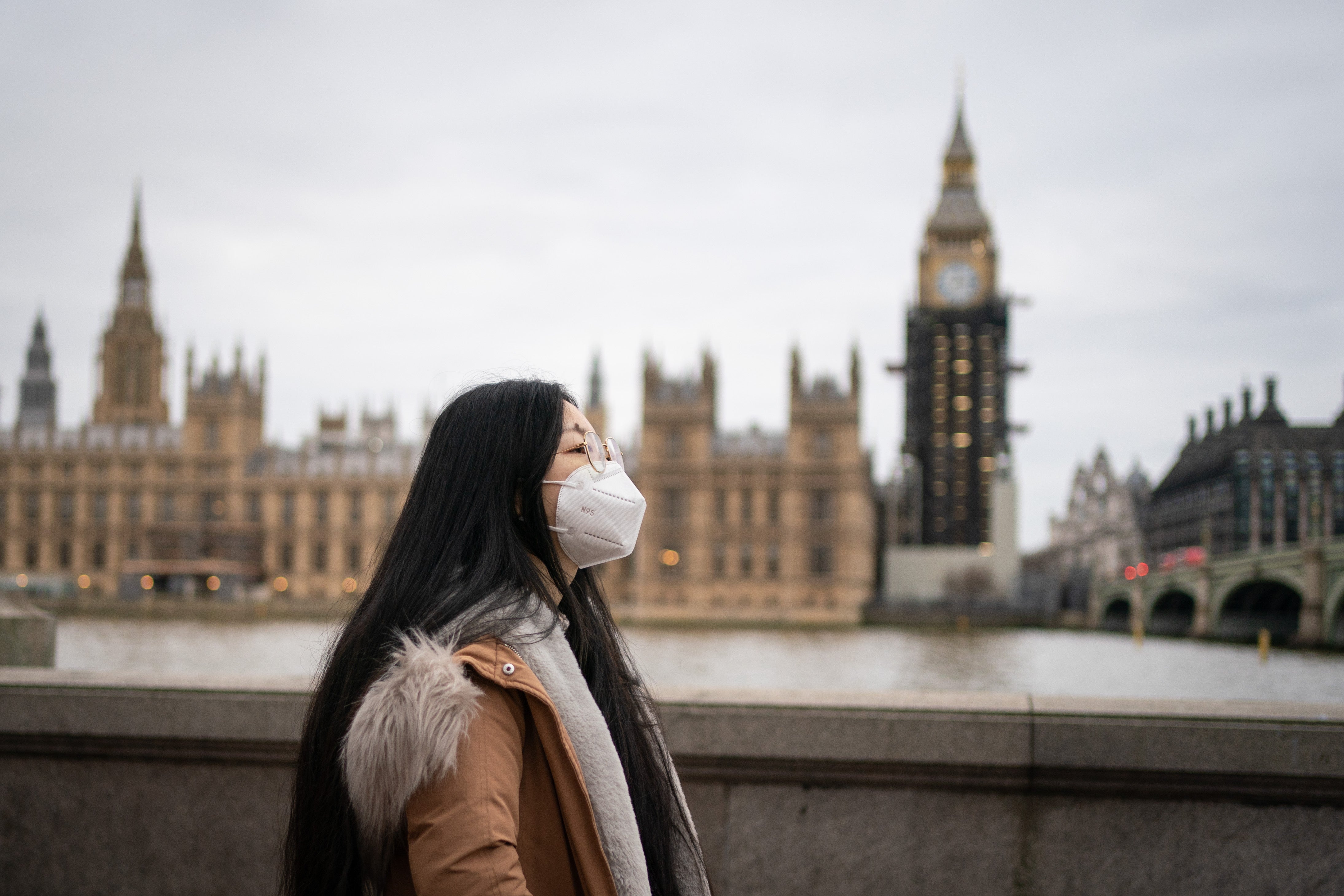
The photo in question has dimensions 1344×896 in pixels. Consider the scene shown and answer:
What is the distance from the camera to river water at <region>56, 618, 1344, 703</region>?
59.6ft

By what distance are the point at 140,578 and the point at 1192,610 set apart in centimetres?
5859

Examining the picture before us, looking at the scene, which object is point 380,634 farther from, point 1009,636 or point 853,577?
point 853,577

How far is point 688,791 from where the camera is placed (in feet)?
10.2

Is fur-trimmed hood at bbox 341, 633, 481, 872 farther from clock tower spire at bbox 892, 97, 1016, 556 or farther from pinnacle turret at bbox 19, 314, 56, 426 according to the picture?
pinnacle turret at bbox 19, 314, 56, 426

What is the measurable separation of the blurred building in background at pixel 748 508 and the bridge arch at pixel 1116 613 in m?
13.0

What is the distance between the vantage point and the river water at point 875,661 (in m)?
18.2

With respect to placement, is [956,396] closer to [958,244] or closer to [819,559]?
[958,244]

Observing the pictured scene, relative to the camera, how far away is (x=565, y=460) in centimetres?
171

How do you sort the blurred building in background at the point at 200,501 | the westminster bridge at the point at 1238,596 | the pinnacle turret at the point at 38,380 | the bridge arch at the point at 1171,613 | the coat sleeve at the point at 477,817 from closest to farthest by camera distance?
the coat sleeve at the point at 477,817
the westminster bridge at the point at 1238,596
the bridge arch at the point at 1171,613
the blurred building in background at the point at 200,501
the pinnacle turret at the point at 38,380

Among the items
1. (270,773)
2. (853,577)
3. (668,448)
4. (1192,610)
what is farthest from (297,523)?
(270,773)

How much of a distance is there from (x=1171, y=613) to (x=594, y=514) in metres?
55.9

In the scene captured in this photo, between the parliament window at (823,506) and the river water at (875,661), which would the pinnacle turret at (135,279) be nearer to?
the river water at (875,661)

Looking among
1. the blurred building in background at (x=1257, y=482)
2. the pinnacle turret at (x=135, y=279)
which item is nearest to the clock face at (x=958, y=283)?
the blurred building in background at (x=1257, y=482)

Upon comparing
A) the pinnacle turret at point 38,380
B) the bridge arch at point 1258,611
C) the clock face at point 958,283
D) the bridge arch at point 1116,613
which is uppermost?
the clock face at point 958,283
